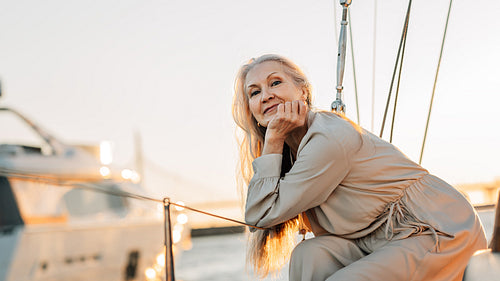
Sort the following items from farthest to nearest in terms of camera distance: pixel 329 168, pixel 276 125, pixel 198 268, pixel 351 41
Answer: pixel 198 268 → pixel 351 41 → pixel 276 125 → pixel 329 168

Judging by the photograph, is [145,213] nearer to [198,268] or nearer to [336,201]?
[336,201]

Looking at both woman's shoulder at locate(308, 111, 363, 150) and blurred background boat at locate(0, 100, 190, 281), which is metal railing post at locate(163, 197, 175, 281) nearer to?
woman's shoulder at locate(308, 111, 363, 150)

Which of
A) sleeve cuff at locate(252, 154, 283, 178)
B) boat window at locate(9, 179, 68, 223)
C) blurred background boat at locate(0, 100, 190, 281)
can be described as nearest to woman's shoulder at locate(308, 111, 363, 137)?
sleeve cuff at locate(252, 154, 283, 178)

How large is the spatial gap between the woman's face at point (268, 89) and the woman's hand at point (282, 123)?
12 cm

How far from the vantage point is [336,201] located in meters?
1.42

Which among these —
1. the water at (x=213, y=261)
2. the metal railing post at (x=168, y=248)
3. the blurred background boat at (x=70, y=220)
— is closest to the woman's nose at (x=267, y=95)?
the metal railing post at (x=168, y=248)

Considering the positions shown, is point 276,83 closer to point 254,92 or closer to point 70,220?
point 254,92

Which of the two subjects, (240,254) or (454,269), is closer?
(454,269)

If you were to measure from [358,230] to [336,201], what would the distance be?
0.30 feet

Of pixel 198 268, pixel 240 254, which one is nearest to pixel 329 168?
pixel 198 268

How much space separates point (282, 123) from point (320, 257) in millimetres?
372

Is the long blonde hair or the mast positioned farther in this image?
the mast

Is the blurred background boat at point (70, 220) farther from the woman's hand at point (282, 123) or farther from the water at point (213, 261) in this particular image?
the woman's hand at point (282, 123)

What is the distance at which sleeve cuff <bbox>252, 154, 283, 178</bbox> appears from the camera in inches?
57.0
